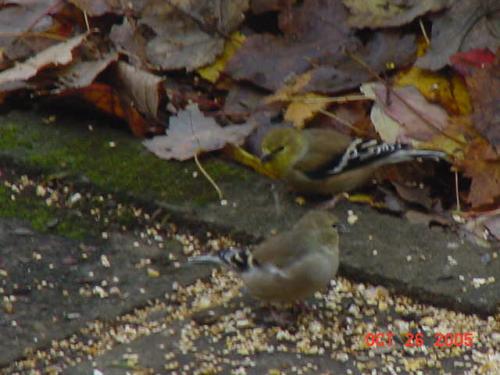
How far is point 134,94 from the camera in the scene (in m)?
5.63

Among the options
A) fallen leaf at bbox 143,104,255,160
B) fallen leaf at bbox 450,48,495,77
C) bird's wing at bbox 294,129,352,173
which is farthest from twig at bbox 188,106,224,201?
fallen leaf at bbox 450,48,495,77

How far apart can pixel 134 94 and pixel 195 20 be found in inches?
23.1

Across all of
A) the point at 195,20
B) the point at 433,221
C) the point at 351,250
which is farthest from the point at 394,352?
the point at 195,20

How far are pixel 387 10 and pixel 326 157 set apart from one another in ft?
2.72

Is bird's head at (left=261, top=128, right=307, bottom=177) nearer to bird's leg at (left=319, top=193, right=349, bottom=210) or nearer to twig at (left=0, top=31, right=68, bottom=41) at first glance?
bird's leg at (left=319, top=193, right=349, bottom=210)

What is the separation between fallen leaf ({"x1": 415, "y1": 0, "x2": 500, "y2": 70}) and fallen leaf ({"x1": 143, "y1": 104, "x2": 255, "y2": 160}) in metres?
0.88

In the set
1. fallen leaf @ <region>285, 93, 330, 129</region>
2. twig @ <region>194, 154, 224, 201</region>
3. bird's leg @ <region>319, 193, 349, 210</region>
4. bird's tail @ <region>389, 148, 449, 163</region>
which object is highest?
bird's tail @ <region>389, 148, 449, 163</region>

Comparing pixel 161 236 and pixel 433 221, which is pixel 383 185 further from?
pixel 161 236

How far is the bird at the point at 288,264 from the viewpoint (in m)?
4.34

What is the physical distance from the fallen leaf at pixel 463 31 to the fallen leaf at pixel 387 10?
0.08m

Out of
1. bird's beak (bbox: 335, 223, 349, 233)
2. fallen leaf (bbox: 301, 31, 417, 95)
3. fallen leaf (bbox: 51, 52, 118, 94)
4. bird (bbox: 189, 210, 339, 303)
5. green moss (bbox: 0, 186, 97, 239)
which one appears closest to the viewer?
bird (bbox: 189, 210, 339, 303)

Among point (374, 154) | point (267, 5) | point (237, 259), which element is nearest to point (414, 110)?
point (374, 154)

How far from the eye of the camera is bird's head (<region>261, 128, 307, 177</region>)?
17.0 ft
